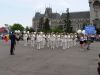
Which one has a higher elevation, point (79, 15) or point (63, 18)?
point (79, 15)

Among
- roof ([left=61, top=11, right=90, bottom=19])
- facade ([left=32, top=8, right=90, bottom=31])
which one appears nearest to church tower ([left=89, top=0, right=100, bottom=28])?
facade ([left=32, top=8, right=90, bottom=31])

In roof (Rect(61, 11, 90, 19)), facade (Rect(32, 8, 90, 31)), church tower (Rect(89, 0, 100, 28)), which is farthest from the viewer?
facade (Rect(32, 8, 90, 31))

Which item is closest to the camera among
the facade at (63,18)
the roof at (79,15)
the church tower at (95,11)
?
the church tower at (95,11)

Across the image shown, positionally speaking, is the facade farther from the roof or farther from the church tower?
the church tower

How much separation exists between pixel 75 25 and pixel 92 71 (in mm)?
166591

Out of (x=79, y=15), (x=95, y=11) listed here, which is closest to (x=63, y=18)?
(x=79, y=15)

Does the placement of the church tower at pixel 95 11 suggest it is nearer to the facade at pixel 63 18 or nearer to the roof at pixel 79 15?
the facade at pixel 63 18

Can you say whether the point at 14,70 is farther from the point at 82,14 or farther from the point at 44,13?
the point at 44,13

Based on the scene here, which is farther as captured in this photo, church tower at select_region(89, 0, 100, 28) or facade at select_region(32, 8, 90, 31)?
facade at select_region(32, 8, 90, 31)

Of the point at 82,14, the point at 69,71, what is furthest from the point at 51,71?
the point at 82,14

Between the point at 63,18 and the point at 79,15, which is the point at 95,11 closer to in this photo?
the point at 79,15

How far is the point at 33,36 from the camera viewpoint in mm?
38625

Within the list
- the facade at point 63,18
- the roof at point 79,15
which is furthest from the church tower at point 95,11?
the roof at point 79,15

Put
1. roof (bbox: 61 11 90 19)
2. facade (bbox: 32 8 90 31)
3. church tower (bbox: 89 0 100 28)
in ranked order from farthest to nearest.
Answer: facade (bbox: 32 8 90 31), roof (bbox: 61 11 90 19), church tower (bbox: 89 0 100 28)
